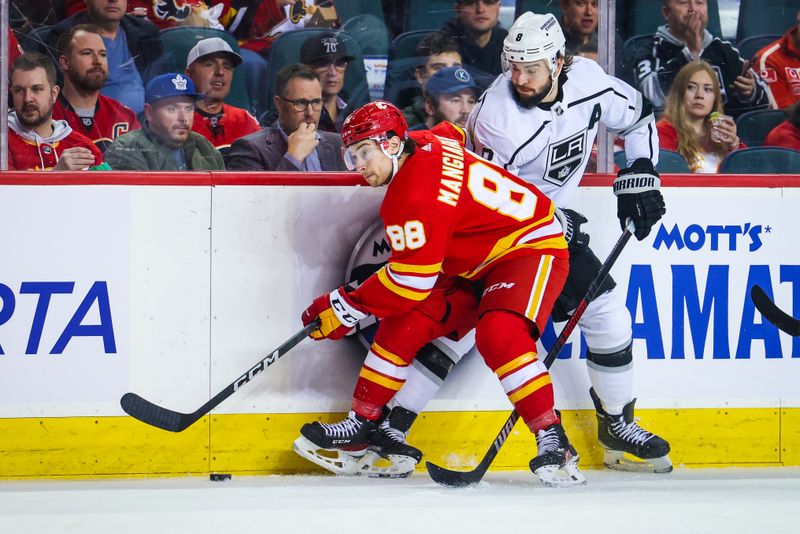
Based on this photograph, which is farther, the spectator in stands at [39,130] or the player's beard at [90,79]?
the player's beard at [90,79]

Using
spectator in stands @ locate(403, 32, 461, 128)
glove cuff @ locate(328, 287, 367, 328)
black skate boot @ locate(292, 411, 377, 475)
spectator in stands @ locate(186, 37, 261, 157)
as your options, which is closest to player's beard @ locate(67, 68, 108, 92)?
spectator in stands @ locate(186, 37, 261, 157)

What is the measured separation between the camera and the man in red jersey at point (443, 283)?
2734mm

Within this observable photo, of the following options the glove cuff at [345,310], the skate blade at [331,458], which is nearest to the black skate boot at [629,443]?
the skate blade at [331,458]

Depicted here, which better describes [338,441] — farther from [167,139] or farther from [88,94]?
[88,94]

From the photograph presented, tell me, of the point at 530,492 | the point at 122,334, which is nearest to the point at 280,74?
the point at 122,334

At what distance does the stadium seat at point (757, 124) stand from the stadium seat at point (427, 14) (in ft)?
4.00

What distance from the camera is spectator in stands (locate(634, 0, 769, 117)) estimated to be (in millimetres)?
4004

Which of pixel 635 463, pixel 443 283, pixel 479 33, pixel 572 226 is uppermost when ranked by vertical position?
pixel 479 33

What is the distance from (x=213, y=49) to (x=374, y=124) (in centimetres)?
128

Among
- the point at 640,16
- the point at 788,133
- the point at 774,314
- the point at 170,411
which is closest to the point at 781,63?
the point at 788,133

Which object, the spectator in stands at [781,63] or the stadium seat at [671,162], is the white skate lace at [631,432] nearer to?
the stadium seat at [671,162]

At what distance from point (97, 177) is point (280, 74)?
1.06 m

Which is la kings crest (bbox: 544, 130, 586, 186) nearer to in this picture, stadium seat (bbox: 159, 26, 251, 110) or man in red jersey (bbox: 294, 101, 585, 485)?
man in red jersey (bbox: 294, 101, 585, 485)

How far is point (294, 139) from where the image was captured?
3688 mm
